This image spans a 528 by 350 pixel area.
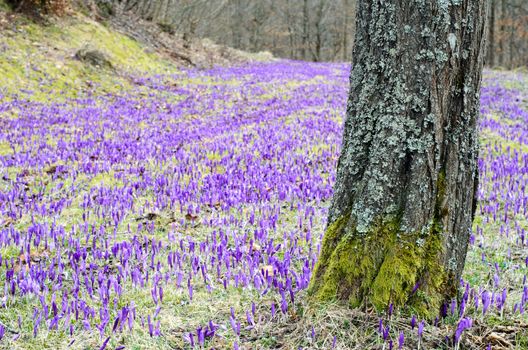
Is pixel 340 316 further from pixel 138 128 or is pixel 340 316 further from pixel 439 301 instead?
pixel 138 128

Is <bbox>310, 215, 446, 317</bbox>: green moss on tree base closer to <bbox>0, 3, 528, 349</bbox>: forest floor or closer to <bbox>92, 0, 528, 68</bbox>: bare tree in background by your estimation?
<bbox>0, 3, 528, 349</bbox>: forest floor

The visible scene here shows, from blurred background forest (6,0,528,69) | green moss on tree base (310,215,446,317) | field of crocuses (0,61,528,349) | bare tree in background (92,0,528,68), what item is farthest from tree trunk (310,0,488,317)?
bare tree in background (92,0,528,68)

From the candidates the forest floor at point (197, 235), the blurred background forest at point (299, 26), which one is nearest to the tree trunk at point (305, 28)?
the blurred background forest at point (299, 26)

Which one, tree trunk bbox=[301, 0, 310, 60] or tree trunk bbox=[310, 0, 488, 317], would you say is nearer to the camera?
tree trunk bbox=[310, 0, 488, 317]

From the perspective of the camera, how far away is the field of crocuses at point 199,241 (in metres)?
3.14

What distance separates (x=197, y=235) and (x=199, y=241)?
198 mm

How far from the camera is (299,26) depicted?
5750 centimetres

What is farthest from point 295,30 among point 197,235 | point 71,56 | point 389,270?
point 389,270

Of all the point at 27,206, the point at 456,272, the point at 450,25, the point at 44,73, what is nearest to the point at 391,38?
the point at 450,25

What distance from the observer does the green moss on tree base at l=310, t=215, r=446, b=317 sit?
120 inches

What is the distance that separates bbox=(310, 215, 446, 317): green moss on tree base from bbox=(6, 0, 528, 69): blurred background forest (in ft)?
114

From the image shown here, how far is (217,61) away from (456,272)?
30483mm

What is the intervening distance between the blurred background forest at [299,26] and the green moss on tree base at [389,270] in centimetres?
3484

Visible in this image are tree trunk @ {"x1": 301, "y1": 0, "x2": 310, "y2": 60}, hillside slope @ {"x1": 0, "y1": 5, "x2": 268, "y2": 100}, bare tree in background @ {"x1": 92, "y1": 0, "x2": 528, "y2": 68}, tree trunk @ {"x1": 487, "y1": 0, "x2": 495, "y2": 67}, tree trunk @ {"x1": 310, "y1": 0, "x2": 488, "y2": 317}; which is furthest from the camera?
tree trunk @ {"x1": 301, "y1": 0, "x2": 310, "y2": 60}
